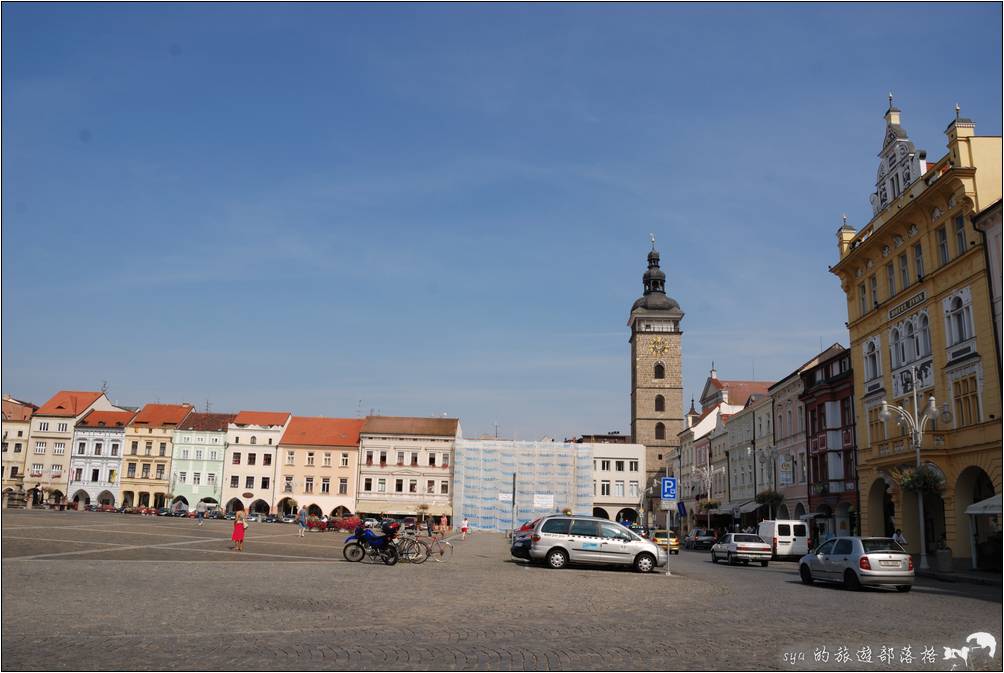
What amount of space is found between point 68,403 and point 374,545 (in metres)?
83.4

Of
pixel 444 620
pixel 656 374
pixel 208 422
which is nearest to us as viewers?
pixel 444 620

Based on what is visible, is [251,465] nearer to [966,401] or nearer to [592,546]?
[592,546]

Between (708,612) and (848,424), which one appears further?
(848,424)

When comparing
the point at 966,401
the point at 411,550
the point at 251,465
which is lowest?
the point at 411,550

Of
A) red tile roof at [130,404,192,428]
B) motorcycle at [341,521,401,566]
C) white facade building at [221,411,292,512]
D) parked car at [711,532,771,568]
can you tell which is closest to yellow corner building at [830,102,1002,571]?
parked car at [711,532,771,568]

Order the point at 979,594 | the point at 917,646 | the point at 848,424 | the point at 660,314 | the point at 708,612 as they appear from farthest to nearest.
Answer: the point at 660,314, the point at 848,424, the point at 979,594, the point at 708,612, the point at 917,646

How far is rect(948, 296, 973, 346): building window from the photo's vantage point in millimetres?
33375

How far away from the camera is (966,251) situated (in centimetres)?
3303

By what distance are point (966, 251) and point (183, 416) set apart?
82.4 metres

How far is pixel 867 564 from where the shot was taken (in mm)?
19438

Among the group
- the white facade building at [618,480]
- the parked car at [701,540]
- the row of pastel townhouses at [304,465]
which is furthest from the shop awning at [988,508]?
the white facade building at [618,480]

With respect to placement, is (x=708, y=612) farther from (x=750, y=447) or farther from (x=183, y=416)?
(x=183, y=416)

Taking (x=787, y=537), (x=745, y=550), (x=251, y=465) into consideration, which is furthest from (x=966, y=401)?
(x=251, y=465)

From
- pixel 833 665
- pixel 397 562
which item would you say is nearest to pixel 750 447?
pixel 397 562
